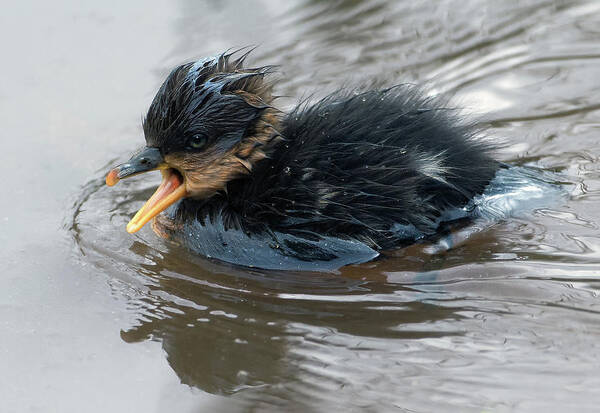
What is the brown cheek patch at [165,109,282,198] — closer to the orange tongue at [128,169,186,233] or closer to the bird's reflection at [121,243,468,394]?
the orange tongue at [128,169,186,233]

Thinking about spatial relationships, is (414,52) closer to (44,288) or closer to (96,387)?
(44,288)

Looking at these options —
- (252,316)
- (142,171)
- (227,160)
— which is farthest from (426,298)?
(142,171)

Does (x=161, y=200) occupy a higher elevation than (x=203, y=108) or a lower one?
lower

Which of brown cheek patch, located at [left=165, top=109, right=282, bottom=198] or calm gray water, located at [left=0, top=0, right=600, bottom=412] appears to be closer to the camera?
calm gray water, located at [left=0, top=0, right=600, bottom=412]

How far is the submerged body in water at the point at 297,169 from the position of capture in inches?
203

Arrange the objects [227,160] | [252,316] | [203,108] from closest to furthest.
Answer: [252,316], [203,108], [227,160]

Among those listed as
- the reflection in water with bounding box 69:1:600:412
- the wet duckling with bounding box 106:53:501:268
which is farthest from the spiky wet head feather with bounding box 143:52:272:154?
the reflection in water with bounding box 69:1:600:412

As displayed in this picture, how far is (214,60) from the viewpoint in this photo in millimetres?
5355

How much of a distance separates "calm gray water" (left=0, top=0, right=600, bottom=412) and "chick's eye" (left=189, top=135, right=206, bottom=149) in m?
0.69

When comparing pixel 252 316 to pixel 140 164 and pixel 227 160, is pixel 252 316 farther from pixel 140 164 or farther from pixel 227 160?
pixel 140 164

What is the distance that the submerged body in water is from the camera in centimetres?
516

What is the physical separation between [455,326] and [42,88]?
4.35 metres

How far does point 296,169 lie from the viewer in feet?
17.0

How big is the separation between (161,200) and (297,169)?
0.84 meters
